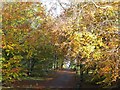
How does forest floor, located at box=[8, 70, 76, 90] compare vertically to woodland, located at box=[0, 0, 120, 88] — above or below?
below

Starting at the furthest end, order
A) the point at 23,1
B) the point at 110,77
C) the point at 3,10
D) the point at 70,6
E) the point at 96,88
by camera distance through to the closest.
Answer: the point at 96,88 → the point at 23,1 → the point at 3,10 → the point at 110,77 → the point at 70,6

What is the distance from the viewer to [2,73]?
11.5 feet

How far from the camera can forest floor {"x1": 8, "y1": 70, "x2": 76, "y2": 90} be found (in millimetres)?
4091

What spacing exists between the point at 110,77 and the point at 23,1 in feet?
5.08

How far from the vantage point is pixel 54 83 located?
4.30 m

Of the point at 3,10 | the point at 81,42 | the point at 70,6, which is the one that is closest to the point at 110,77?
the point at 81,42

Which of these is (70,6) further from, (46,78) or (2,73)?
(46,78)

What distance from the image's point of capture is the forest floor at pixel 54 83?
4091 millimetres

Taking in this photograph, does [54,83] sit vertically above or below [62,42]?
below

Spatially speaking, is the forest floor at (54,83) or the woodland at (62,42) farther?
the forest floor at (54,83)

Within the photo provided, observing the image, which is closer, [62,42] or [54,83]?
[62,42]

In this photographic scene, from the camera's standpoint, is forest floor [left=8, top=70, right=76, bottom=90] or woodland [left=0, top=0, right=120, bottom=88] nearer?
woodland [left=0, top=0, right=120, bottom=88]

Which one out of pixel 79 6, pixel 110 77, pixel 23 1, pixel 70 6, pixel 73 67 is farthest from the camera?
pixel 73 67

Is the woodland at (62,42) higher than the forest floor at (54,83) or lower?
higher
